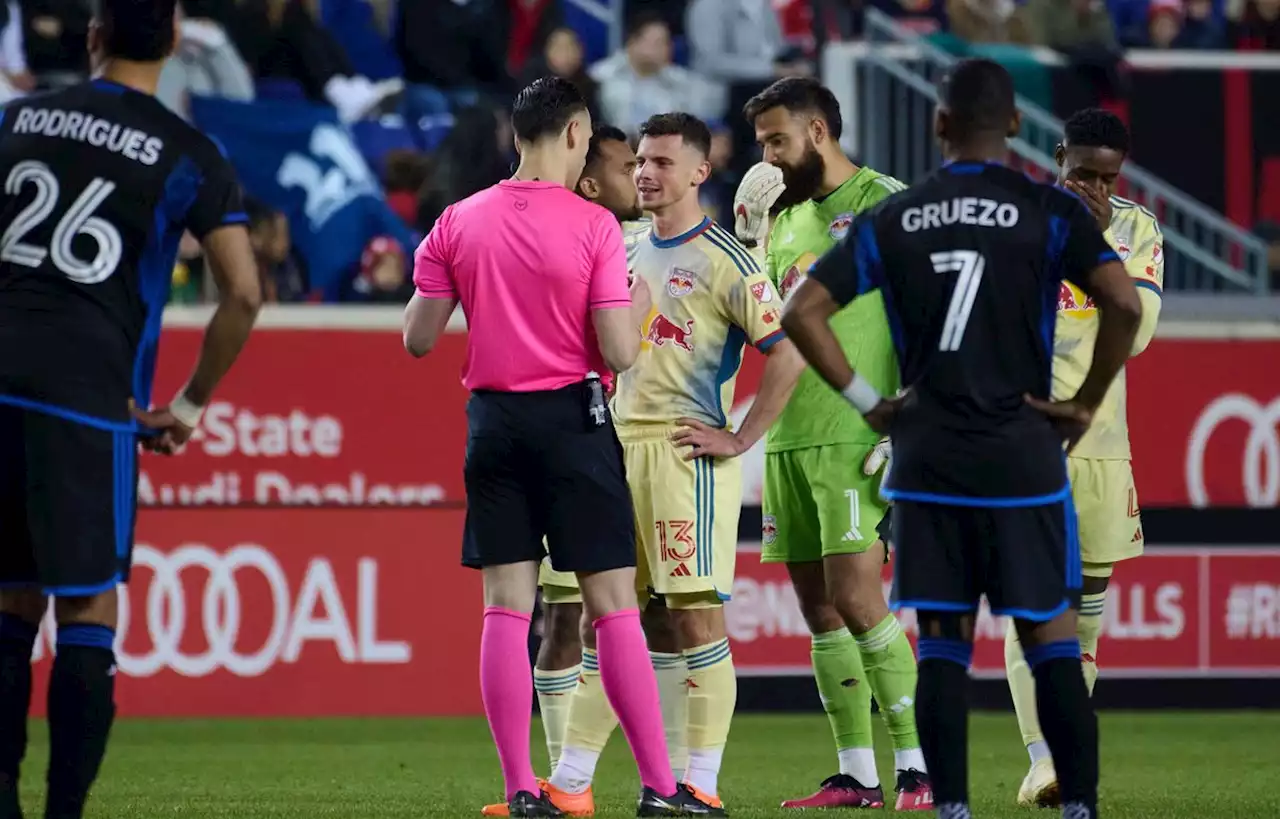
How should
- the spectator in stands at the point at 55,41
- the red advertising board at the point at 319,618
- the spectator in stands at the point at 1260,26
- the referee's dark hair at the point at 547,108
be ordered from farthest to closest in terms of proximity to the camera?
the spectator in stands at the point at 1260,26, the spectator in stands at the point at 55,41, the red advertising board at the point at 319,618, the referee's dark hair at the point at 547,108

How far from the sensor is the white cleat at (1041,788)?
282 inches

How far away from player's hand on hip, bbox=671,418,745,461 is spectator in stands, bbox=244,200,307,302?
6.76 metres

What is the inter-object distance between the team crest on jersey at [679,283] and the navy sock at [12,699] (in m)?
2.56

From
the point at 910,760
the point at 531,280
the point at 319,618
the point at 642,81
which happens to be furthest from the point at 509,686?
the point at 642,81

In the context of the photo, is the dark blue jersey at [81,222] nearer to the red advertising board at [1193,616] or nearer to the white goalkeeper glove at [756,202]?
the white goalkeeper glove at [756,202]

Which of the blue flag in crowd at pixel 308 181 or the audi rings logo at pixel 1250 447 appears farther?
the blue flag in crowd at pixel 308 181

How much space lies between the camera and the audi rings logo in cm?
1295

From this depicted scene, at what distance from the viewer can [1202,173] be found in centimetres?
1455

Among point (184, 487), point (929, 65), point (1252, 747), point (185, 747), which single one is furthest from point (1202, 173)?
point (185, 747)

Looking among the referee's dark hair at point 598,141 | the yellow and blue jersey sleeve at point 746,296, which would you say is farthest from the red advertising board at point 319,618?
the yellow and blue jersey sleeve at point 746,296

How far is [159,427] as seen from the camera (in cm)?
521

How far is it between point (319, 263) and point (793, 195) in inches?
266

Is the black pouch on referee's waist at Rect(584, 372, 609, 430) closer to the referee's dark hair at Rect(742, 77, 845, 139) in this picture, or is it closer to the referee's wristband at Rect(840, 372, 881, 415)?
the referee's wristband at Rect(840, 372, 881, 415)

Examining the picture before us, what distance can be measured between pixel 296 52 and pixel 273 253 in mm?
2063
